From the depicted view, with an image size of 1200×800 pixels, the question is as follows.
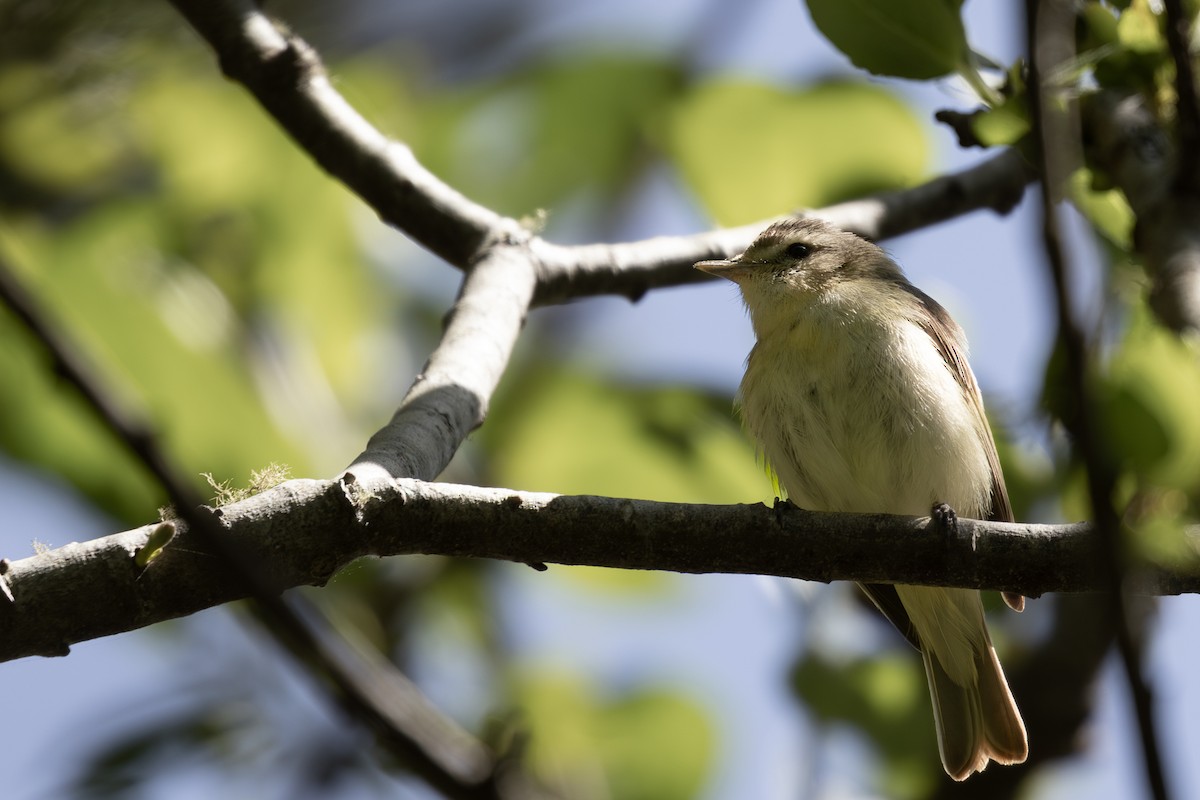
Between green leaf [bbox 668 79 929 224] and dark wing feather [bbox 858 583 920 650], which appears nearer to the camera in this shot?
green leaf [bbox 668 79 929 224]

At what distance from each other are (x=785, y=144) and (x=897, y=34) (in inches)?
32.0

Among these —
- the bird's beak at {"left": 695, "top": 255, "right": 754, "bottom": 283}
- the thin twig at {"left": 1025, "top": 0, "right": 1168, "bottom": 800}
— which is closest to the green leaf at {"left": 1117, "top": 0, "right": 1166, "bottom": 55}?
the bird's beak at {"left": 695, "top": 255, "right": 754, "bottom": 283}

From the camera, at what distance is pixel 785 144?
3.93 m

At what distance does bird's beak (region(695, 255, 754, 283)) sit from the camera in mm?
3865

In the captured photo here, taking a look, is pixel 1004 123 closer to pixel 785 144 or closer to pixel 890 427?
pixel 785 144

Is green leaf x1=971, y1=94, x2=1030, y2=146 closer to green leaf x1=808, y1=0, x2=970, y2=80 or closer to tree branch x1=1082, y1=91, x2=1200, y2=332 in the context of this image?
green leaf x1=808, y1=0, x2=970, y2=80

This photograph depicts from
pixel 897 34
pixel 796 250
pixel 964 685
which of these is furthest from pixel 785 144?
pixel 964 685

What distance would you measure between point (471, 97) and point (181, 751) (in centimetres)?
231

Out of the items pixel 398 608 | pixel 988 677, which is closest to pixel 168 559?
pixel 398 608

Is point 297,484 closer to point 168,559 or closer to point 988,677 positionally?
point 168,559

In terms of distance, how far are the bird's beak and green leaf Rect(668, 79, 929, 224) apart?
0.51 feet

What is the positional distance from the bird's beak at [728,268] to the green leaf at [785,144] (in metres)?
0.16

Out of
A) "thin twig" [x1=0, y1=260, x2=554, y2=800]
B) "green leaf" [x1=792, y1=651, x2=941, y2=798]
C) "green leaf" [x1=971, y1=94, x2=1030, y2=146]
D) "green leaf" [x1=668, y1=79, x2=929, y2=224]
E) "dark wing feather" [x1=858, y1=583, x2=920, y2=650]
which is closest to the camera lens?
"thin twig" [x1=0, y1=260, x2=554, y2=800]

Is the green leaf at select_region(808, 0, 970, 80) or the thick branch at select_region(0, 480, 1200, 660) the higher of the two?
the green leaf at select_region(808, 0, 970, 80)
